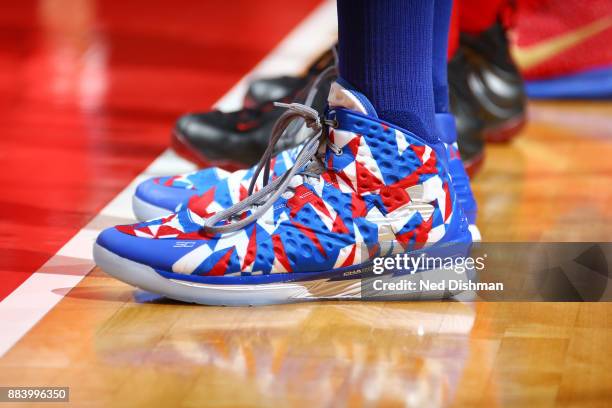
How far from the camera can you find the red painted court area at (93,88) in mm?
1672

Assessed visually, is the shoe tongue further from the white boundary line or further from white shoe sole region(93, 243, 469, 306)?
the white boundary line

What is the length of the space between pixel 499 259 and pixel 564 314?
0.19 meters

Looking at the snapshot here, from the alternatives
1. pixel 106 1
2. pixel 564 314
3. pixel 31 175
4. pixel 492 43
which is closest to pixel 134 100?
pixel 31 175

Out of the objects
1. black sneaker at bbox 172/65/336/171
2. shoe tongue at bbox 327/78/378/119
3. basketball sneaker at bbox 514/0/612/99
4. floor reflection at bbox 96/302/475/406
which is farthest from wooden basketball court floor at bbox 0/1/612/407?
basketball sneaker at bbox 514/0/612/99

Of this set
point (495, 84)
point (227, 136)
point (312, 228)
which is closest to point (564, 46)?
point (495, 84)

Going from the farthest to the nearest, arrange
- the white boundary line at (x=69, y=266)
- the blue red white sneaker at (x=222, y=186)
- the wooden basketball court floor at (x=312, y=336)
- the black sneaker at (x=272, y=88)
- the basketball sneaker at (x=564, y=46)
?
the basketball sneaker at (x=564, y=46)
the black sneaker at (x=272, y=88)
the blue red white sneaker at (x=222, y=186)
the white boundary line at (x=69, y=266)
the wooden basketball court floor at (x=312, y=336)

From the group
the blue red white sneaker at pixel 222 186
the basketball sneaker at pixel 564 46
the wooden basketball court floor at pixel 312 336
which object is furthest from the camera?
the basketball sneaker at pixel 564 46

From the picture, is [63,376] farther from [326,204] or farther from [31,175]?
Result: [31,175]

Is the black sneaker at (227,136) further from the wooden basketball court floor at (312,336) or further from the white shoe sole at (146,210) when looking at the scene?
the white shoe sole at (146,210)

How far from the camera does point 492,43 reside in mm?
2146

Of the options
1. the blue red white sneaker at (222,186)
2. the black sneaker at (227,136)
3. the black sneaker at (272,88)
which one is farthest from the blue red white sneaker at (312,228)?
the black sneaker at (272,88)

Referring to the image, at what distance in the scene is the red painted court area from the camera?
1.67 m

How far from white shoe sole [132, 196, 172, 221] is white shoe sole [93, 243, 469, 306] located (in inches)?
8.8

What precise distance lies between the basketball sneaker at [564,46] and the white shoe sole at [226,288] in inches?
50.0
